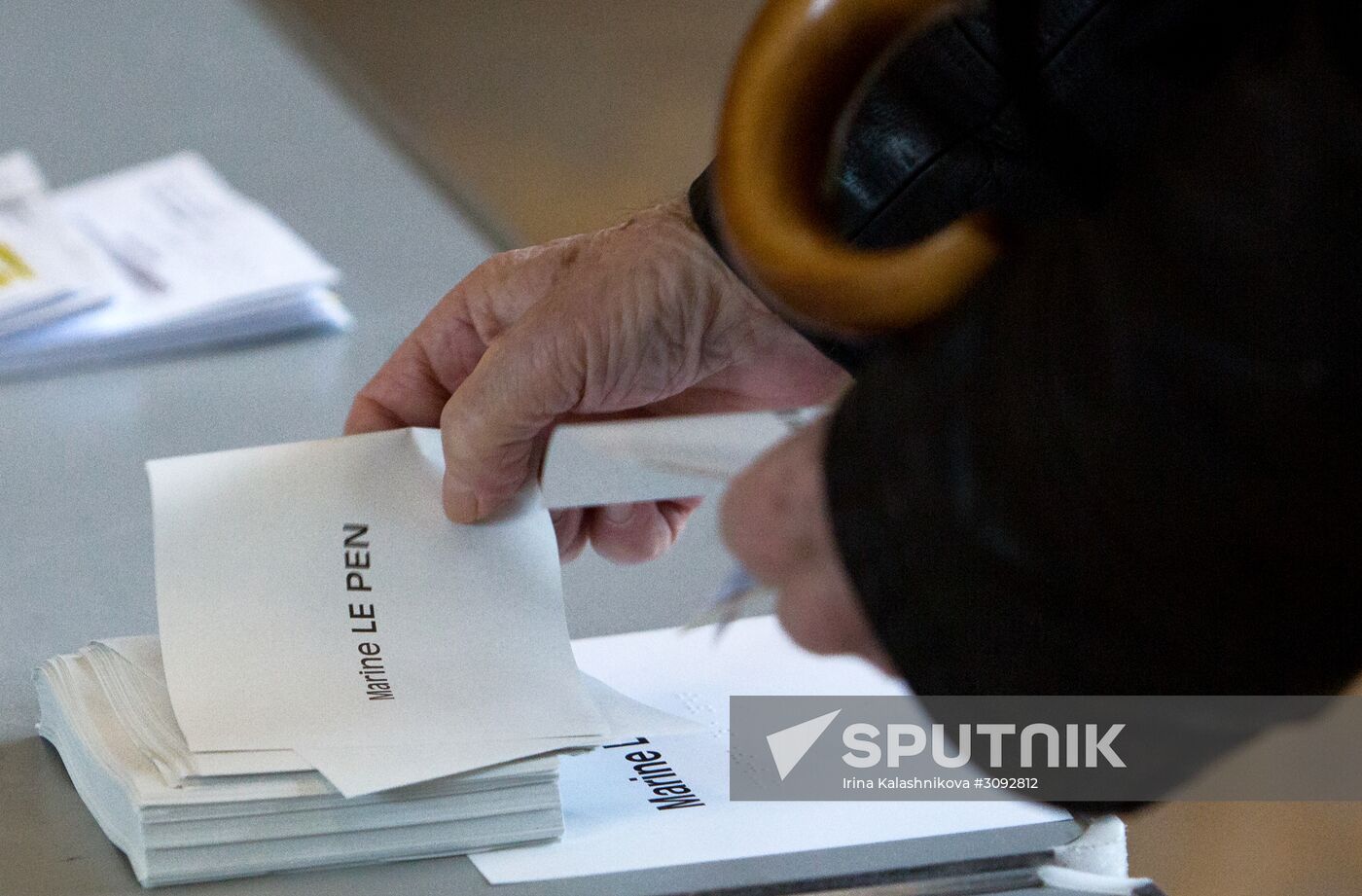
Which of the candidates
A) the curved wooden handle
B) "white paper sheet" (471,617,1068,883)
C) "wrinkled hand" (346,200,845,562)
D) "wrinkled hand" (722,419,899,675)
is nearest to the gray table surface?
"white paper sheet" (471,617,1068,883)

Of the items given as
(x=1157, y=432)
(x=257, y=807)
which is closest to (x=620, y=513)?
(x=257, y=807)

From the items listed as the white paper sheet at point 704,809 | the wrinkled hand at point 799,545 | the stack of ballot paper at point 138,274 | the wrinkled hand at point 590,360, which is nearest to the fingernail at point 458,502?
the wrinkled hand at point 590,360

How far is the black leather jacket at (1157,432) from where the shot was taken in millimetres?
463

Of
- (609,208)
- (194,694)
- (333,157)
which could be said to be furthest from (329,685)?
(609,208)

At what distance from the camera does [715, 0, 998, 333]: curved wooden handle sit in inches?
18.2

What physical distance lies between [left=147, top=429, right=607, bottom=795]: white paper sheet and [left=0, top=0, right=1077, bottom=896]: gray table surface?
7cm

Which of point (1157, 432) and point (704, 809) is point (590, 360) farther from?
point (1157, 432)

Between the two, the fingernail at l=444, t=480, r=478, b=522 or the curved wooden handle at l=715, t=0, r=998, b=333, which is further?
the fingernail at l=444, t=480, r=478, b=522

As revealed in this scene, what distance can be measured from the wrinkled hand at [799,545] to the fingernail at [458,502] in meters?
0.35

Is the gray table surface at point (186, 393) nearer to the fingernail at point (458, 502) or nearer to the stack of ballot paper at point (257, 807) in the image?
the stack of ballot paper at point (257, 807)

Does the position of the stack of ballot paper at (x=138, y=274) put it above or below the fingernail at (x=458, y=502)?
above

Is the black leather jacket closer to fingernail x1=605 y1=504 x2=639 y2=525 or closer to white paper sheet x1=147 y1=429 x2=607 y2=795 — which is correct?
white paper sheet x1=147 y1=429 x2=607 y2=795

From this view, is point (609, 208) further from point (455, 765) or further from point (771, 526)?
point (771, 526)

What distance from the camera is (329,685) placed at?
32.7 inches
